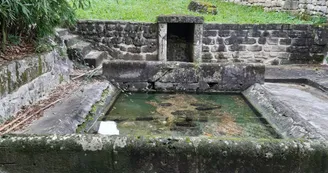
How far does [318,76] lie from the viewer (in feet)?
21.7

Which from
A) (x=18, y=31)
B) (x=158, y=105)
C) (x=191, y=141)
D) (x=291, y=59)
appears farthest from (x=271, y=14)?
(x=191, y=141)

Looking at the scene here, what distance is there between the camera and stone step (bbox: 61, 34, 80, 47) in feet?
22.4

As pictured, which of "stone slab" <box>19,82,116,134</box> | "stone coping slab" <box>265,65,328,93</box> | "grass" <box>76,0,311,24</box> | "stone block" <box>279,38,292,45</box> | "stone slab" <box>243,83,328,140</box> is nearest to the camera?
"stone slab" <box>19,82,116,134</box>

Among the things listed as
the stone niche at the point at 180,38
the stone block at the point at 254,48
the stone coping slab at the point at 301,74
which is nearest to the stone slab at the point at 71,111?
the stone niche at the point at 180,38

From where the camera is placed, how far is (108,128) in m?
3.47

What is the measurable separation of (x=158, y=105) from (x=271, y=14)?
7447 mm

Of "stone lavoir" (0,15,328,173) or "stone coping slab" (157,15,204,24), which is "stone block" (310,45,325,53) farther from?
"stone coping slab" (157,15,204,24)

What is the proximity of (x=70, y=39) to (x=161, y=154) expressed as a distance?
18.8ft

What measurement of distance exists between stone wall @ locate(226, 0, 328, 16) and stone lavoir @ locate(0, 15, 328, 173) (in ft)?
4.72

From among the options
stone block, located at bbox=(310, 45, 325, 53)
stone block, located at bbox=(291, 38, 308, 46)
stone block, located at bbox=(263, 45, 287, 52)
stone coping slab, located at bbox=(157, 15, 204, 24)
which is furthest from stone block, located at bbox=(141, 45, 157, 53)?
stone block, located at bbox=(310, 45, 325, 53)

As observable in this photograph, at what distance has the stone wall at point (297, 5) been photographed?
9022mm

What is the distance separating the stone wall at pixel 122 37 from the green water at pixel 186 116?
3.28m

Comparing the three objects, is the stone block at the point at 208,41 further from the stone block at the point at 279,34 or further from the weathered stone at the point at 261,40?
the stone block at the point at 279,34

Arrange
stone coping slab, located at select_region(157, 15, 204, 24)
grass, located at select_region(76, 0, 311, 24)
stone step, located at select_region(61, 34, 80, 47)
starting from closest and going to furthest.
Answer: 1. stone step, located at select_region(61, 34, 80, 47)
2. stone coping slab, located at select_region(157, 15, 204, 24)
3. grass, located at select_region(76, 0, 311, 24)
